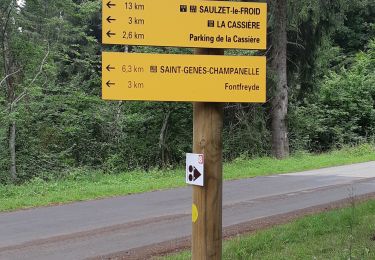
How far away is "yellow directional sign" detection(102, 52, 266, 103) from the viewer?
3.90 m

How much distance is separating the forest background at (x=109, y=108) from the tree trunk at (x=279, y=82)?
46mm

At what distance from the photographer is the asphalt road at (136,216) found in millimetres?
8023

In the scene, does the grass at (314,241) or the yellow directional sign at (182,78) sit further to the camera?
the grass at (314,241)

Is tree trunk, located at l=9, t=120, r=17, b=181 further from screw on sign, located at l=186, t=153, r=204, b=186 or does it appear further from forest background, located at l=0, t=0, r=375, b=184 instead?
screw on sign, located at l=186, t=153, r=204, b=186

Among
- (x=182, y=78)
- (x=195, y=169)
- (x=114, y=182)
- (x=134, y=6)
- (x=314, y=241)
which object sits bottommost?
(x=114, y=182)

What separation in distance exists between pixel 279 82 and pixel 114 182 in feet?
34.5

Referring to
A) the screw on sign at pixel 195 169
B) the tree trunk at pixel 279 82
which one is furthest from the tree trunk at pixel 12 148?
the screw on sign at pixel 195 169

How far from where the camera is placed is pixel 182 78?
397 cm

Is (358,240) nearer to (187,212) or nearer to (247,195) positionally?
(187,212)

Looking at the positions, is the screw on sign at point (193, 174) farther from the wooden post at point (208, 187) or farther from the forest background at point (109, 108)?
the forest background at point (109, 108)

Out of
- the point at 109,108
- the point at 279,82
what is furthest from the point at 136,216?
the point at 279,82

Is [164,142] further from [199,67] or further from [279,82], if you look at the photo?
[199,67]

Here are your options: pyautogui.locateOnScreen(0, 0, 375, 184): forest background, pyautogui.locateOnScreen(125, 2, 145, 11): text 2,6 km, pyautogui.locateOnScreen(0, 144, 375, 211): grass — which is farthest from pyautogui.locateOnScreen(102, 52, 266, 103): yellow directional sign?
pyautogui.locateOnScreen(0, 0, 375, 184): forest background

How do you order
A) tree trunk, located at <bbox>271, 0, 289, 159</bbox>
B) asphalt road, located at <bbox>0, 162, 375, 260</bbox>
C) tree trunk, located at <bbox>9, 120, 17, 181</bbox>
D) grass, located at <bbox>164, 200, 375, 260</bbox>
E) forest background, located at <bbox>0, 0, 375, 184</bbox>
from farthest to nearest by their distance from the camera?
tree trunk, located at <bbox>271, 0, 289, 159</bbox>, forest background, located at <bbox>0, 0, 375, 184</bbox>, tree trunk, located at <bbox>9, 120, 17, 181</bbox>, asphalt road, located at <bbox>0, 162, 375, 260</bbox>, grass, located at <bbox>164, 200, 375, 260</bbox>
